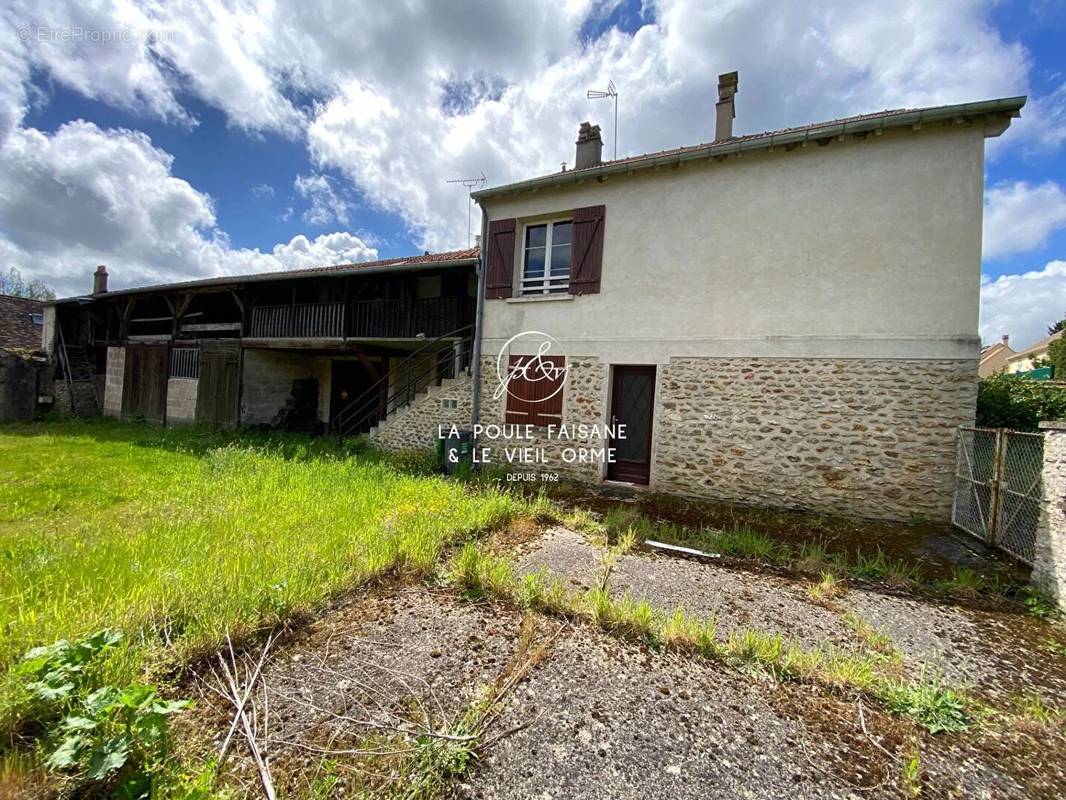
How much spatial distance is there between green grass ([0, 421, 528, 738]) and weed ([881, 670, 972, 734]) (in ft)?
11.1

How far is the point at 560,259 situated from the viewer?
328 inches

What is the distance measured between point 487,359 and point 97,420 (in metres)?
14.7

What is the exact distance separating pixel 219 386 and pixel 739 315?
14.0 meters

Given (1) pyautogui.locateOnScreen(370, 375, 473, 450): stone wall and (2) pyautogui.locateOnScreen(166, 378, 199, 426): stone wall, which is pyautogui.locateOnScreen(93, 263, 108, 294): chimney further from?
(1) pyautogui.locateOnScreen(370, 375, 473, 450): stone wall

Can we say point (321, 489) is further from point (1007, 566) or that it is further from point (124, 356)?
point (124, 356)

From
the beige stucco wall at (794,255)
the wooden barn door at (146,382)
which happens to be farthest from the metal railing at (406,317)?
the wooden barn door at (146,382)

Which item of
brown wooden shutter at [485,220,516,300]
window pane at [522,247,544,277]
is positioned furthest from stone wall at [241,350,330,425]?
window pane at [522,247,544,277]

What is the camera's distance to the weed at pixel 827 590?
12.3 ft

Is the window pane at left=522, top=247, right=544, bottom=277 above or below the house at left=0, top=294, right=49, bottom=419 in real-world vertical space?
above

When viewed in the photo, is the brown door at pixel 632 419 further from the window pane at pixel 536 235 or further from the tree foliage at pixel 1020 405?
the tree foliage at pixel 1020 405

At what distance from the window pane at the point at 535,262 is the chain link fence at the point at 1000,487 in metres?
6.91

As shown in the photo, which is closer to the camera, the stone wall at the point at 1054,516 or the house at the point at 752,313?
the stone wall at the point at 1054,516

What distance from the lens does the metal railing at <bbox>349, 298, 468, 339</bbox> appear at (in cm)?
960

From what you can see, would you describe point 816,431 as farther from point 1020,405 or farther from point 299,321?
point 299,321
